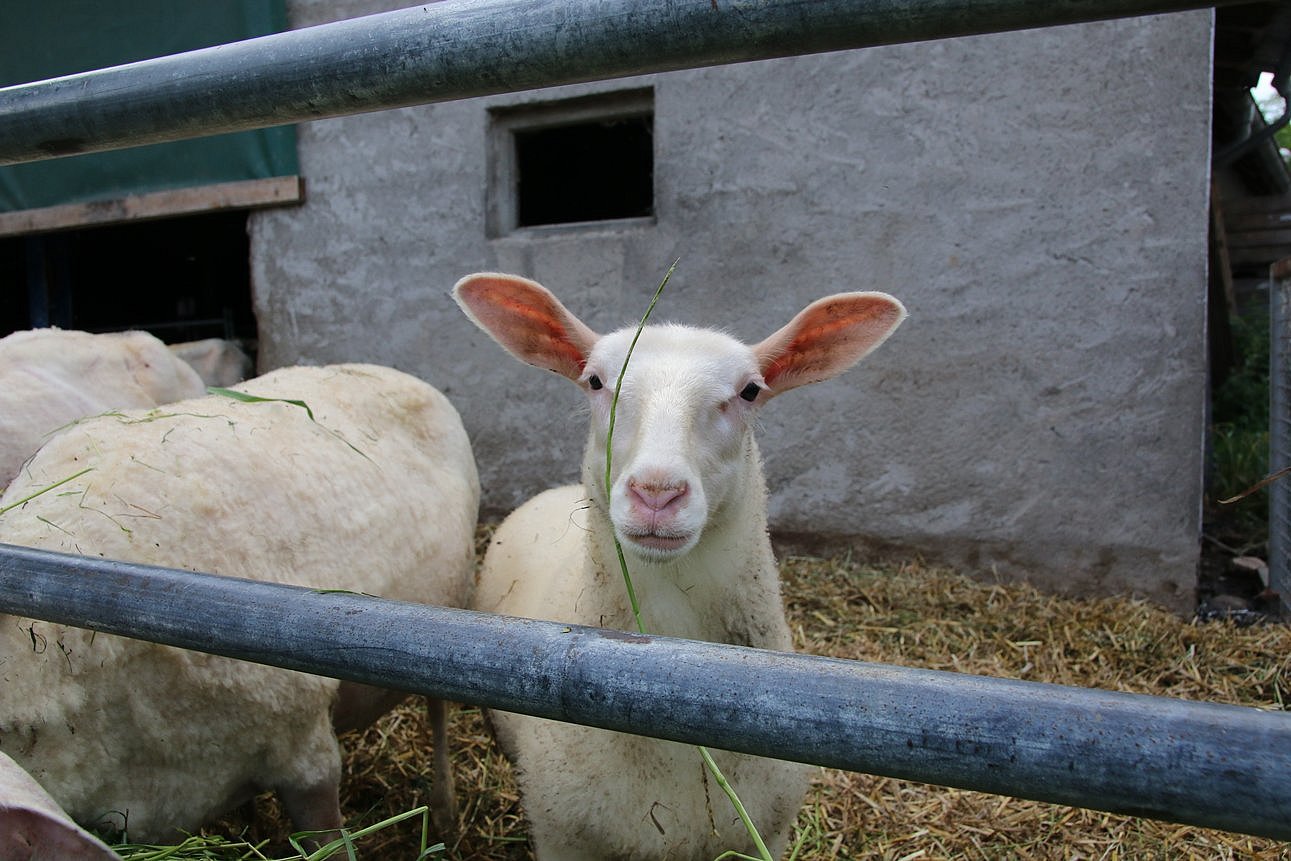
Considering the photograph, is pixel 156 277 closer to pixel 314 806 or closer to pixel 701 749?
pixel 314 806

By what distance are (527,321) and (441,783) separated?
5.65 ft

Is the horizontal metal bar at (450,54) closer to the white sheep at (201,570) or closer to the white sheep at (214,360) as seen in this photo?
the white sheep at (201,570)

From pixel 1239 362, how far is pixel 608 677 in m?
9.24

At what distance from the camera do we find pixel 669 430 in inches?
70.2

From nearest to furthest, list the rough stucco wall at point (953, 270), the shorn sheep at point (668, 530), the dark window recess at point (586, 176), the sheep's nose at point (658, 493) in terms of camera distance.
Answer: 1. the sheep's nose at point (658, 493)
2. the shorn sheep at point (668, 530)
3. the rough stucco wall at point (953, 270)
4. the dark window recess at point (586, 176)

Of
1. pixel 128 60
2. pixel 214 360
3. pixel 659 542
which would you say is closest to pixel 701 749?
pixel 659 542

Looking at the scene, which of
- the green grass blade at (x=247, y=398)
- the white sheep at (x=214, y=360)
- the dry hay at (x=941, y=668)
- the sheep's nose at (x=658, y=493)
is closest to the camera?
the sheep's nose at (x=658, y=493)

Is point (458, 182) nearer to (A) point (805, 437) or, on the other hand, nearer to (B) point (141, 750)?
(A) point (805, 437)

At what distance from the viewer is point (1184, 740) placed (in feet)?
2.05

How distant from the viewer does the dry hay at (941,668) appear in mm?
2568

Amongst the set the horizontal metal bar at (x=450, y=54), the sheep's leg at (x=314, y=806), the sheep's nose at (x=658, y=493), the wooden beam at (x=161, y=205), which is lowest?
the sheep's leg at (x=314, y=806)

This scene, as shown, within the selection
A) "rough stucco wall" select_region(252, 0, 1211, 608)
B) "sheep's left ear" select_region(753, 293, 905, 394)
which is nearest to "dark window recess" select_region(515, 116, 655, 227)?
"rough stucco wall" select_region(252, 0, 1211, 608)

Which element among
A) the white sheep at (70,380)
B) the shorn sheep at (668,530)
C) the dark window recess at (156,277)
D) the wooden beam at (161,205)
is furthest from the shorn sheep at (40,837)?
the dark window recess at (156,277)

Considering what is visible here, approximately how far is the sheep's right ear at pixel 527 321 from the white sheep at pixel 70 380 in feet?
4.81
